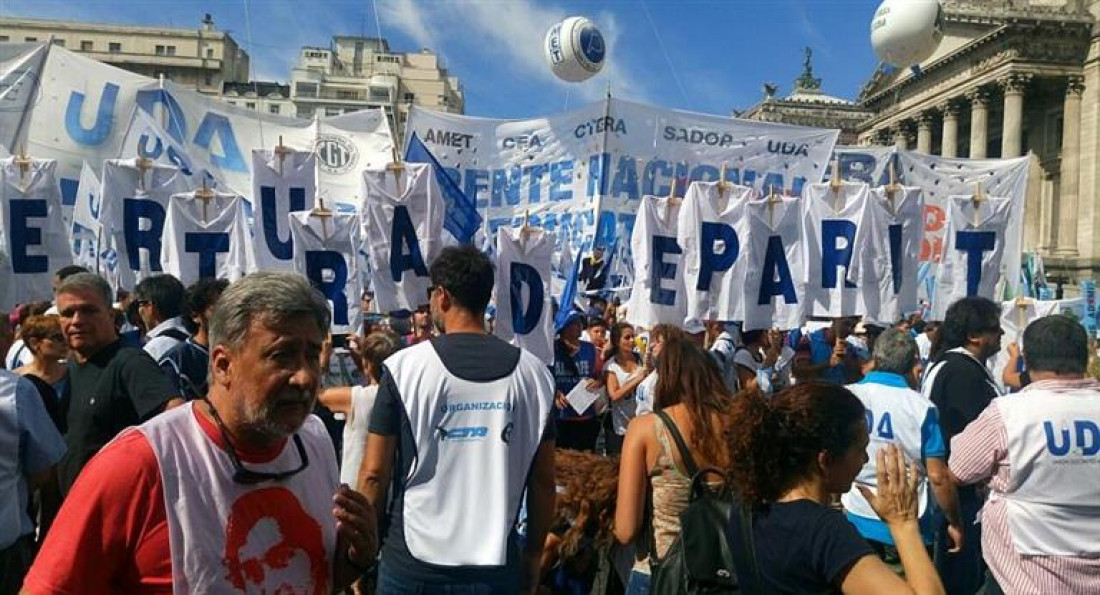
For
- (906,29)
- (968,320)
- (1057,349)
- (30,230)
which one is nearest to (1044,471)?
(1057,349)

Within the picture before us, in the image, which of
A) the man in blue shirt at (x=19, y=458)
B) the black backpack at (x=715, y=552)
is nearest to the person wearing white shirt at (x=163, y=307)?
the man in blue shirt at (x=19, y=458)

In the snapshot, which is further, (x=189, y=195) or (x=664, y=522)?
(x=189, y=195)

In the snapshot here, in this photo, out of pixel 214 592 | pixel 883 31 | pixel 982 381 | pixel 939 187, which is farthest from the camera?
pixel 939 187

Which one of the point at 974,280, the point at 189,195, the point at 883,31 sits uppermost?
the point at 883,31

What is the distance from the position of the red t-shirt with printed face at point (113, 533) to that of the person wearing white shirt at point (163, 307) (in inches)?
119

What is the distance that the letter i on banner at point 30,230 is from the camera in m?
7.82

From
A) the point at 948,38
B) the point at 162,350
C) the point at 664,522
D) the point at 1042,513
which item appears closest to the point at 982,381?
the point at 1042,513

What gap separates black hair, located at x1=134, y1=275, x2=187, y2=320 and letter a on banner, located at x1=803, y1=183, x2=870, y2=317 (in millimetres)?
5708

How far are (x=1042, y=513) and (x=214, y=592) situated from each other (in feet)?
10.5

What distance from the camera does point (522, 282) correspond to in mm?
8195

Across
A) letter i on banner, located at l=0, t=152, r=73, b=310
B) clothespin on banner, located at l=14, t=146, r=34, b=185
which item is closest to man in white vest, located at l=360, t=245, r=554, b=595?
letter i on banner, located at l=0, t=152, r=73, b=310

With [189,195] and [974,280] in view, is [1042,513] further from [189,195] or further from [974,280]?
[189,195]

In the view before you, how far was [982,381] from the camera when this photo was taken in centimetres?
502

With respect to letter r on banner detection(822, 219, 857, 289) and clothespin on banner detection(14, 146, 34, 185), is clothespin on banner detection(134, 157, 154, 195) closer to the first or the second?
clothespin on banner detection(14, 146, 34, 185)
